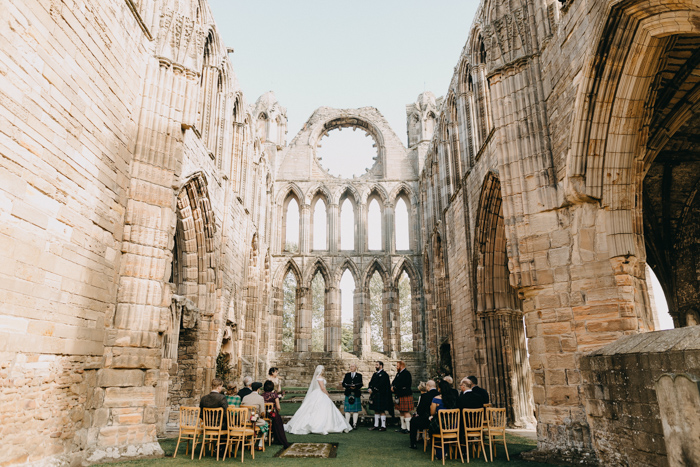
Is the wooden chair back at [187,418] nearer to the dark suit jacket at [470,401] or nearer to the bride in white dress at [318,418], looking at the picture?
the bride in white dress at [318,418]

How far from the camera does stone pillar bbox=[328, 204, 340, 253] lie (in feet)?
71.4

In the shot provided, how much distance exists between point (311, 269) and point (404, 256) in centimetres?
433

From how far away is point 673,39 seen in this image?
19.4ft

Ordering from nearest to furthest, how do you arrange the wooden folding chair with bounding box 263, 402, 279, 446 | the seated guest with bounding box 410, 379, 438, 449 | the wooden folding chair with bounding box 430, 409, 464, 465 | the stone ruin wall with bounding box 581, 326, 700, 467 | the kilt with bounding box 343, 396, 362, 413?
1. the stone ruin wall with bounding box 581, 326, 700, 467
2. the wooden folding chair with bounding box 430, 409, 464, 465
3. the seated guest with bounding box 410, 379, 438, 449
4. the wooden folding chair with bounding box 263, 402, 279, 446
5. the kilt with bounding box 343, 396, 362, 413

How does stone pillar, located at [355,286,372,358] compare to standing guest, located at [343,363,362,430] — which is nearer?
standing guest, located at [343,363,362,430]

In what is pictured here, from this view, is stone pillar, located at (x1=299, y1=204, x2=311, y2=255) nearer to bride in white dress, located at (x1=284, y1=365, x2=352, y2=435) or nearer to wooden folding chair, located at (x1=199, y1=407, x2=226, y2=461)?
bride in white dress, located at (x1=284, y1=365, x2=352, y2=435)

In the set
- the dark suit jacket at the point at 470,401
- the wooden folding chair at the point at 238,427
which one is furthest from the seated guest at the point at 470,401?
the wooden folding chair at the point at 238,427

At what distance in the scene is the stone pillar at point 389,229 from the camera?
854 inches

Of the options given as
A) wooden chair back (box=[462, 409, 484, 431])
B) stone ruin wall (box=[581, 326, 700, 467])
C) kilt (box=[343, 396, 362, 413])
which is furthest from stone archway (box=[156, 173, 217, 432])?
stone ruin wall (box=[581, 326, 700, 467])

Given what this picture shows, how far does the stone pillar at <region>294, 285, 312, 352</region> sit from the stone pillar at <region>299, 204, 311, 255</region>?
71.5 inches

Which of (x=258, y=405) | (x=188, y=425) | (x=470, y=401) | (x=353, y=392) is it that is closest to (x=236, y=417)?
(x=258, y=405)

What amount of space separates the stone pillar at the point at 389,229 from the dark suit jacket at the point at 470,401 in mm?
15304

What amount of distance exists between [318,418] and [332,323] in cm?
1199

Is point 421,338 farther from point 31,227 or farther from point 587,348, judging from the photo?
point 31,227
